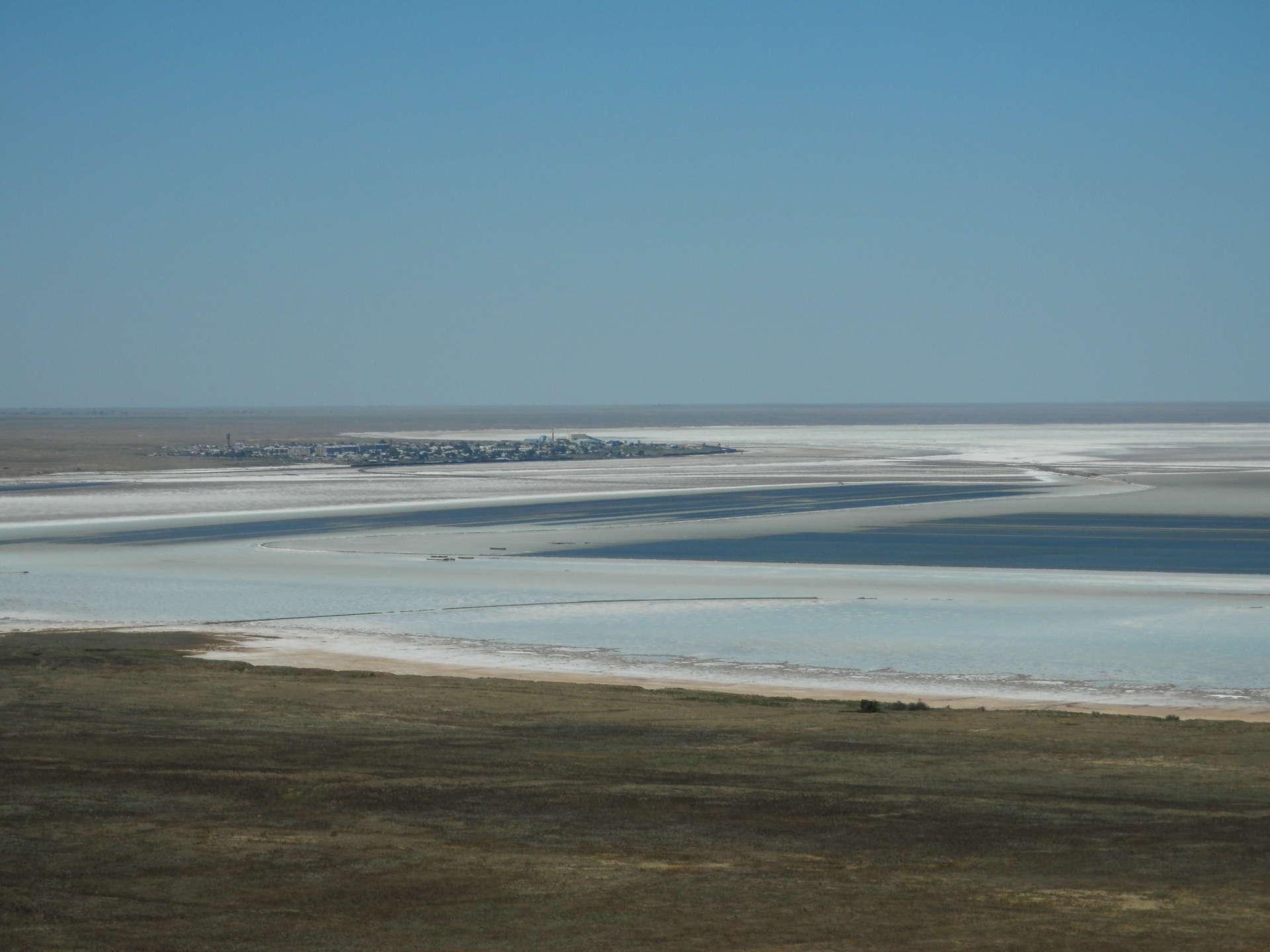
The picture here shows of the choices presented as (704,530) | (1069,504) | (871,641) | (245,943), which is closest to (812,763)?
(245,943)

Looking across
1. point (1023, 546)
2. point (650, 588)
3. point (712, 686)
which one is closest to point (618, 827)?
point (712, 686)

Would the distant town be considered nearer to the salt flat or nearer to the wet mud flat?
the salt flat

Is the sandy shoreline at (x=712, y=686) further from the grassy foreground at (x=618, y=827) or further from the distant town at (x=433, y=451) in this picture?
the distant town at (x=433, y=451)

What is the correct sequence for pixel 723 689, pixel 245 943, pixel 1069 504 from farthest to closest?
pixel 1069 504
pixel 723 689
pixel 245 943

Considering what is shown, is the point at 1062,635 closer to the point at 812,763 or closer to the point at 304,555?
the point at 812,763

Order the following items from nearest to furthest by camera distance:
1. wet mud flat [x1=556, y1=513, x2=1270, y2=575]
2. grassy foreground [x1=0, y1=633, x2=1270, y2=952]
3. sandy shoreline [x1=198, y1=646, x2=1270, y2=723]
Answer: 1. grassy foreground [x1=0, y1=633, x2=1270, y2=952]
2. sandy shoreline [x1=198, y1=646, x2=1270, y2=723]
3. wet mud flat [x1=556, y1=513, x2=1270, y2=575]

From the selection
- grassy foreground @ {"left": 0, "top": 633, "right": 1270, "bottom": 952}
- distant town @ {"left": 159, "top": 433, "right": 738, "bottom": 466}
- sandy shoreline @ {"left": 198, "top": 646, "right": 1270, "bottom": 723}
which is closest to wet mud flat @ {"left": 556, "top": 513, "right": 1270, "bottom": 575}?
sandy shoreline @ {"left": 198, "top": 646, "right": 1270, "bottom": 723}
